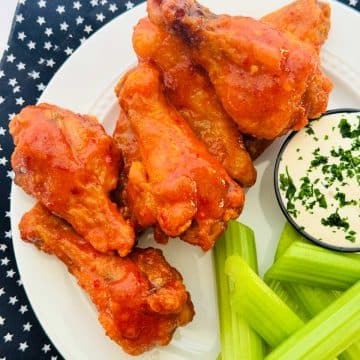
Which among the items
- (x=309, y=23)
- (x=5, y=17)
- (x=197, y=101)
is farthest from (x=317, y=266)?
(x=5, y=17)

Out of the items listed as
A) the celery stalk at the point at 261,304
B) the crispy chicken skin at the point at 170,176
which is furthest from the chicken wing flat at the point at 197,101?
the celery stalk at the point at 261,304

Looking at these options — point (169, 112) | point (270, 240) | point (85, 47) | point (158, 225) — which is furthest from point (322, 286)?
point (85, 47)

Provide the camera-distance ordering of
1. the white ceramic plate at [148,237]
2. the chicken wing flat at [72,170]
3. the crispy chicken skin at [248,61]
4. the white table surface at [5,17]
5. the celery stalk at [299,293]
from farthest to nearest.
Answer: the white table surface at [5,17]
the white ceramic plate at [148,237]
the celery stalk at [299,293]
the chicken wing flat at [72,170]
the crispy chicken skin at [248,61]

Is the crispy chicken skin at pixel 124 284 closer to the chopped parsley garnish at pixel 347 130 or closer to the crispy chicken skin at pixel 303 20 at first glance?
the chopped parsley garnish at pixel 347 130

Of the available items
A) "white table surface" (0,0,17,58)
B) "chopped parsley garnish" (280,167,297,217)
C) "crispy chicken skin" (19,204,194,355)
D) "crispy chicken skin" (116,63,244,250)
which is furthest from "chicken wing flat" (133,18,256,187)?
"white table surface" (0,0,17,58)

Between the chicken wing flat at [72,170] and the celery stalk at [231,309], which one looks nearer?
the chicken wing flat at [72,170]

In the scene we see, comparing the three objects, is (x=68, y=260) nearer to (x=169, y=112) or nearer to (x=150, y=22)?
(x=169, y=112)
